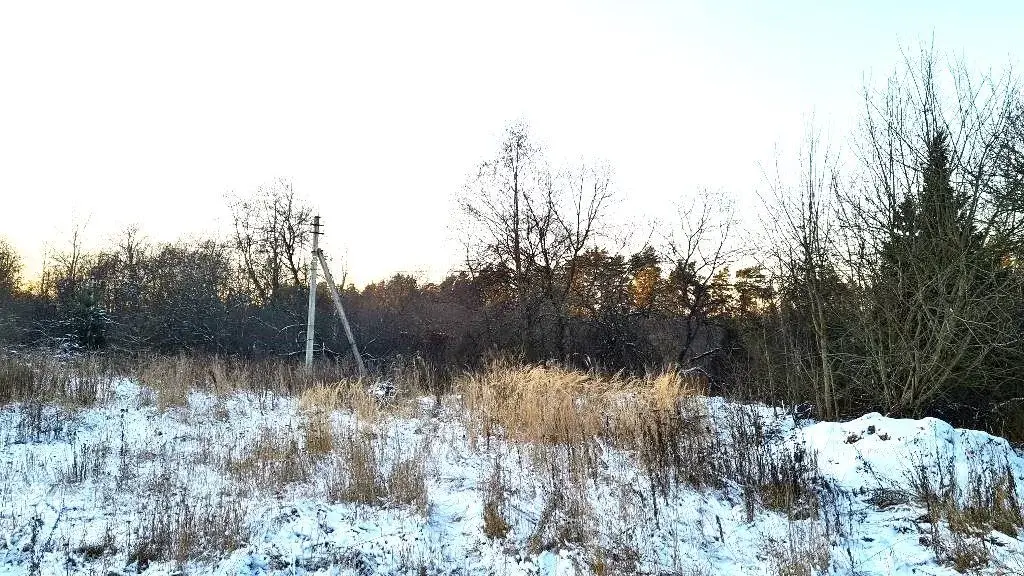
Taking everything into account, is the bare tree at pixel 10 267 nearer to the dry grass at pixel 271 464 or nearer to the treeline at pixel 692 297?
the treeline at pixel 692 297

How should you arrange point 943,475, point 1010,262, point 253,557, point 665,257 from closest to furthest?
point 253,557
point 943,475
point 1010,262
point 665,257

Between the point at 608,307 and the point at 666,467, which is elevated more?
the point at 608,307

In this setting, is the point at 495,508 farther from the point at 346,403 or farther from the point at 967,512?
the point at 346,403

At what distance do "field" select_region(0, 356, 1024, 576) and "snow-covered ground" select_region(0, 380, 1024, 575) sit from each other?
19 mm

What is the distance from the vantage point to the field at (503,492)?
4348 millimetres

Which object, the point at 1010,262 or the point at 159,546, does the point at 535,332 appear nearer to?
the point at 1010,262

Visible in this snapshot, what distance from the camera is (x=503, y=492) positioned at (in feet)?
17.5

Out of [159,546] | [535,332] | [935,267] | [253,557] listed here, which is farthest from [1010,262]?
[535,332]

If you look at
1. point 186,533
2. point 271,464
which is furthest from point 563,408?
point 186,533

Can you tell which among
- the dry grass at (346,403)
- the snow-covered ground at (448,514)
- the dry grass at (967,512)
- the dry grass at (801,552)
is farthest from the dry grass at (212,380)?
the dry grass at (967,512)

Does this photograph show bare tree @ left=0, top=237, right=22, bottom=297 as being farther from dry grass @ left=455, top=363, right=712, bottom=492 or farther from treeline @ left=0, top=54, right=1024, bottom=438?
dry grass @ left=455, top=363, right=712, bottom=492

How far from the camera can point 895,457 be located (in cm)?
617

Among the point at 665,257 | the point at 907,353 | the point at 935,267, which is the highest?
the point at 665,257

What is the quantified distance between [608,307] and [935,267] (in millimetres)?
13292
